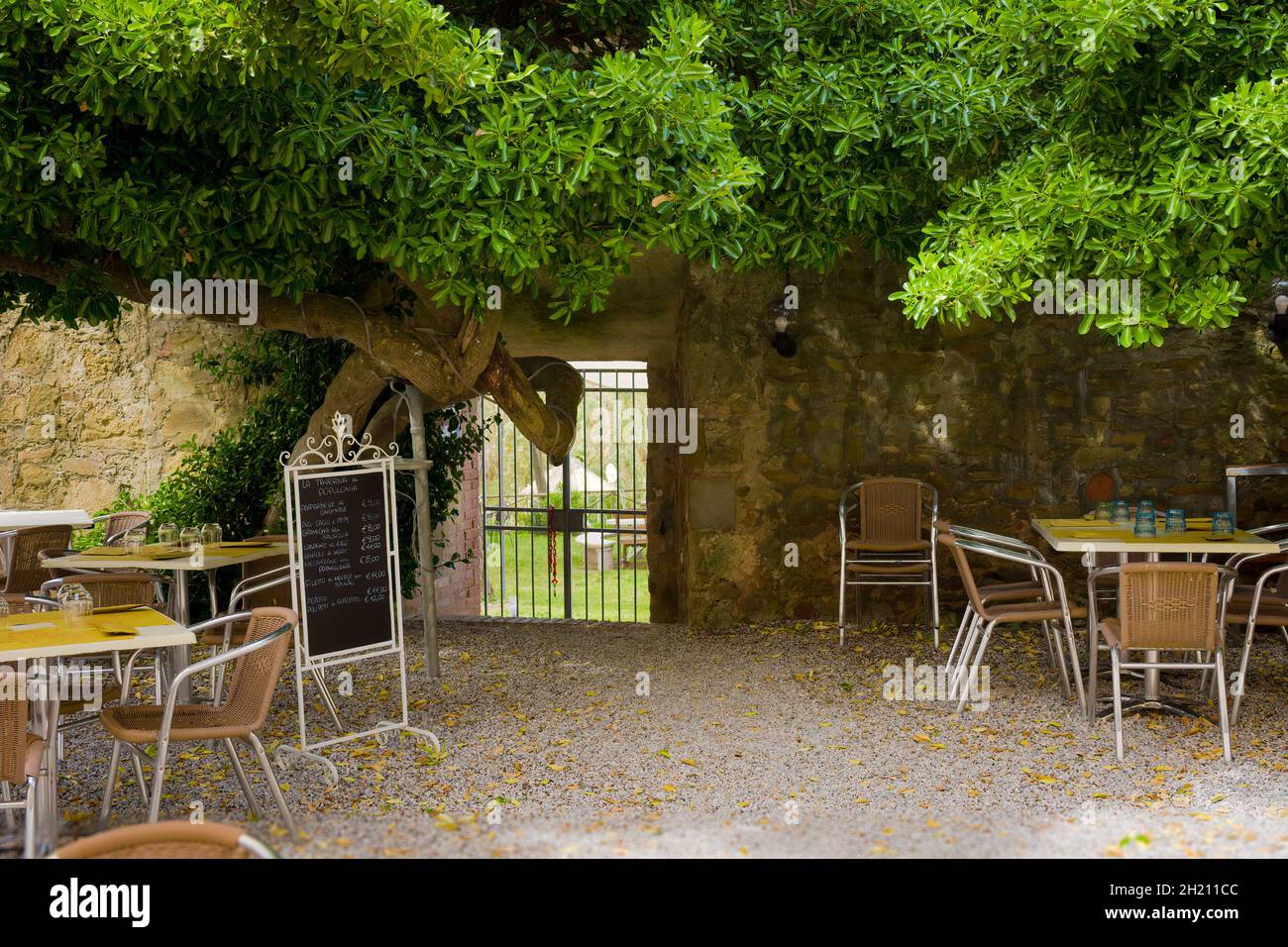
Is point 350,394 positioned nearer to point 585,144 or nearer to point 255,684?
point 585,144

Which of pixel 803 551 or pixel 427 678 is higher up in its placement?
pixel 803 551

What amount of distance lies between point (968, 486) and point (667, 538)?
2294 mm

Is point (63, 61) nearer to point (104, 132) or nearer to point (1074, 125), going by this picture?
point (104, 132)

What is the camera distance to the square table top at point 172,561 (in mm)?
5496

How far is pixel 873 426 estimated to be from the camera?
784 cm

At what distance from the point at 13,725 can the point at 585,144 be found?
275 cm

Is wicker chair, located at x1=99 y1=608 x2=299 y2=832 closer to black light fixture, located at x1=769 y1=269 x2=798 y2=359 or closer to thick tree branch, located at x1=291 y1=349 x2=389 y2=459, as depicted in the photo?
thick tree branch, located at x1=291 y1=349 x2=389 y2=459

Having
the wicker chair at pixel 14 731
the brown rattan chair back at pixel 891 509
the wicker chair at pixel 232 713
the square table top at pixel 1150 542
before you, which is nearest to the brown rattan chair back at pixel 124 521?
the wicker chair at pixel 232 713

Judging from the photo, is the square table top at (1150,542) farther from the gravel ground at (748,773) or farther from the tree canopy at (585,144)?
the tree canopy at (585,144)

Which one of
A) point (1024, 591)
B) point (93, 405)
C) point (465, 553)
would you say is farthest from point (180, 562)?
point (465, 553)

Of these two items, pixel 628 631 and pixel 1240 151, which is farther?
pixel 628 631
